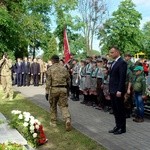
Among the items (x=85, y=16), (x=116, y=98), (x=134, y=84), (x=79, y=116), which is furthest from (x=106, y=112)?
(x=85, y=16)

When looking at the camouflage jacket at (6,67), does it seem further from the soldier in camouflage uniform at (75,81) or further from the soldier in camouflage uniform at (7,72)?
the soldier in camouflage uniform at (75,81)

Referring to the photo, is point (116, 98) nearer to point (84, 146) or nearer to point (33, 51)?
point (84, 146)

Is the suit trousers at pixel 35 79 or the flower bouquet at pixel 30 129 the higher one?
the suit trousers at pixel 35 79

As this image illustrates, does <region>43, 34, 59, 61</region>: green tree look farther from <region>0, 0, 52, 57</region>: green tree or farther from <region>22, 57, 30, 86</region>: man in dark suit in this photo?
<region>22, 57, 30, 86</region>: man in dark suit

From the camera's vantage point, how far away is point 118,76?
10.7m

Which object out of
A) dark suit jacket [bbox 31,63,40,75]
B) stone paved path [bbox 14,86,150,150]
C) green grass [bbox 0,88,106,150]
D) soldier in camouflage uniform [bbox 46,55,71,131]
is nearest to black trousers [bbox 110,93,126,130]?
stone paved path [bbox 14,86,150,150]

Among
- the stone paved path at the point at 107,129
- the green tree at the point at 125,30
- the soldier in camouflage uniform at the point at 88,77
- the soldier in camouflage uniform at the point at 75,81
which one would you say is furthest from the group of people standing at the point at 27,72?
the green tree at the point at 125,30

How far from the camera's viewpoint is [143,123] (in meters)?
12.4

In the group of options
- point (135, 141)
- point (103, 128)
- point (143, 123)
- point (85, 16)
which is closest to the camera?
point (135, 141)

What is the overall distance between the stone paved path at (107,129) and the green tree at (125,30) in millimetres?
46217

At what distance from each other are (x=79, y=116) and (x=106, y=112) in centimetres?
128

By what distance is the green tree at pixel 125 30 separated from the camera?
61.4 metres

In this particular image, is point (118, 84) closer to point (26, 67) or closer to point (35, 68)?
point (35, 68)

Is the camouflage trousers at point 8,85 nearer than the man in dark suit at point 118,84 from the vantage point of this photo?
No
